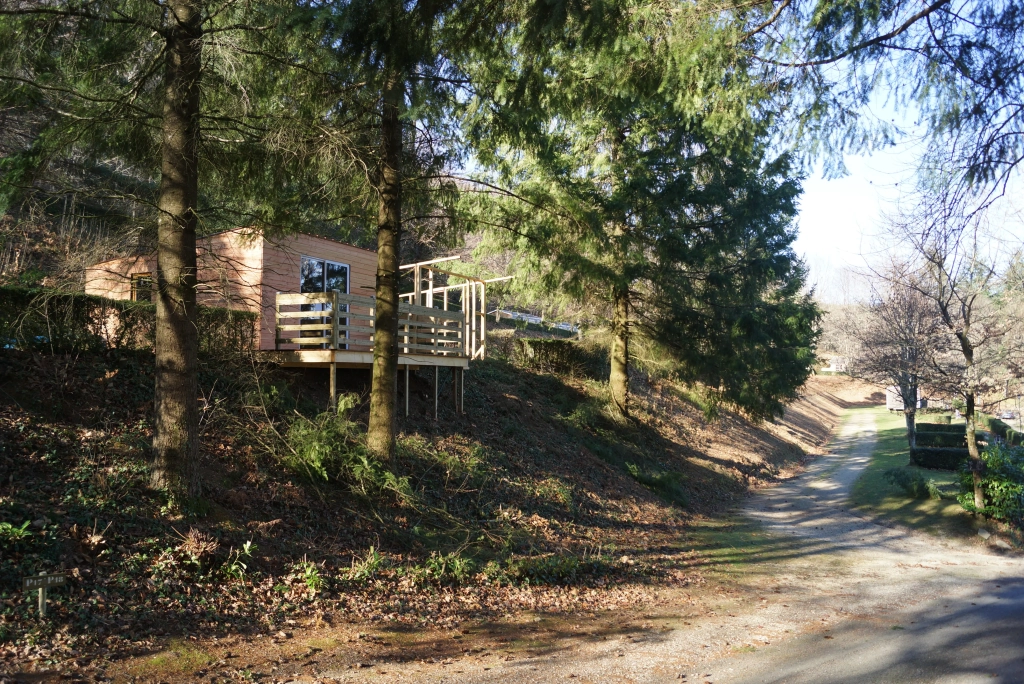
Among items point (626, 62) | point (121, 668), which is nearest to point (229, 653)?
point (121, 668)

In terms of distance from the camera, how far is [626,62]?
358 inches

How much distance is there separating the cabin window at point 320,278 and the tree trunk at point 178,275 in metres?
7.29

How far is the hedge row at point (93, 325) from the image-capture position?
31.2 ft

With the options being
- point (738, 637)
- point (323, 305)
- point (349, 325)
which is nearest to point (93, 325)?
point (349, 325)

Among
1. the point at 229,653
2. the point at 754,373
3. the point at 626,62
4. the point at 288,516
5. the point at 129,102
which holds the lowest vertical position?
the point at 229,653

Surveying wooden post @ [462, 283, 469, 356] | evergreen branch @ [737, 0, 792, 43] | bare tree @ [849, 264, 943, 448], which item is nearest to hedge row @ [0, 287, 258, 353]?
wooden post @ [462, 283, 469, 356]

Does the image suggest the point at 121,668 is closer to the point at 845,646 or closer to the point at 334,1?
the point at 334,1

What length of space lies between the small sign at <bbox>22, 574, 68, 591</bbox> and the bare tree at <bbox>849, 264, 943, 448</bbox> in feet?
61.9

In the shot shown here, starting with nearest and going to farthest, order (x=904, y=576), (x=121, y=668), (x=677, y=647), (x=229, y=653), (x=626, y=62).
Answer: (x=121, y=668) → (x=229, y=653) → (x=677, y=647) → (x=626, y=62) → (x=904, y=576)

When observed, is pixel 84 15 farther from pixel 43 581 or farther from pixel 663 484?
pixel 663 484

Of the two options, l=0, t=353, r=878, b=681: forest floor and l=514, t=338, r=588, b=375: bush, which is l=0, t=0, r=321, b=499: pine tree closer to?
l=0, t=353, r=878, b=681: forest floor

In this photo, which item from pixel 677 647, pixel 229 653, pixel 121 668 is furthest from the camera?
pixel 677 647

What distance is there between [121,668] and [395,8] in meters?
7.15

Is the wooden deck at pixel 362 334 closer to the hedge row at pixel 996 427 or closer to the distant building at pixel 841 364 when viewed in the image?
A: the distant building at pixel 841 364
